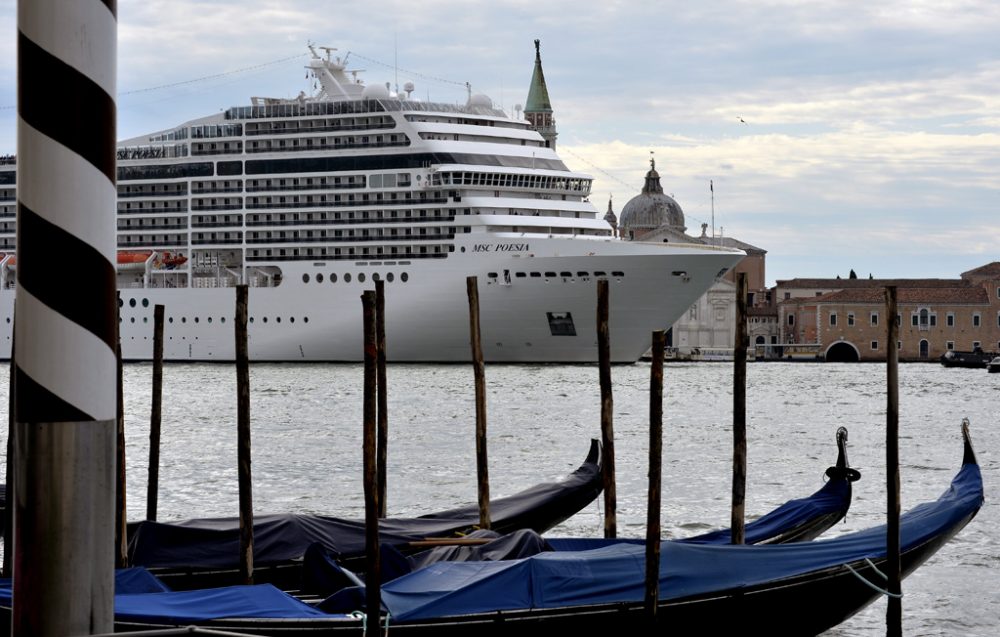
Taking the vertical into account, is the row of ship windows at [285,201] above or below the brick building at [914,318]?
above

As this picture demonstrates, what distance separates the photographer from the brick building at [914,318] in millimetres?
83375

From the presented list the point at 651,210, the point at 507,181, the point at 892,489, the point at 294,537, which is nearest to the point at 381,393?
the point at 294,537

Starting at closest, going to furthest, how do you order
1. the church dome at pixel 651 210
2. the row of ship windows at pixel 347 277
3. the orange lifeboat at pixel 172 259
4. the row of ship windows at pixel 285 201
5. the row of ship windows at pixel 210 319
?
1. the row of ship windows at pixel 347 277
2. the row of ship windows at pixel 285 201
3. the row of ship windows at pixel 210 319
4. the orange lifeboat at pixel 172 259
5. the church dome at pixel 651 210

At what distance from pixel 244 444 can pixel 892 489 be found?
4.95 metres

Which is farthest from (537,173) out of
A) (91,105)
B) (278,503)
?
(91,105)

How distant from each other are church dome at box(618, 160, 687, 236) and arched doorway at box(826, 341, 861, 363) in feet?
49.0

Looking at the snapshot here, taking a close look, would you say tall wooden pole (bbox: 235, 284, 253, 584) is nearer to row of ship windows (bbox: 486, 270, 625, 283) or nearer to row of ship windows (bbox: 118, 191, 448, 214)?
row of ship windows (bbox: 486, 270, 625, 283)

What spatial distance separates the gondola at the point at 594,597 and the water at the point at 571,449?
6.11 feet

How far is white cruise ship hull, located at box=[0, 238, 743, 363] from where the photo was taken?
45.4 meters

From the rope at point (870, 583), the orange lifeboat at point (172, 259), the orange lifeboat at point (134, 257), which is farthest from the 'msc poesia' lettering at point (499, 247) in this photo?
the rope at point (870, 583)

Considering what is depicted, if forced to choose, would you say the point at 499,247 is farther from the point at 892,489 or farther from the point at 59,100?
the point at 59,100

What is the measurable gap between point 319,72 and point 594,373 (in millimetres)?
15325

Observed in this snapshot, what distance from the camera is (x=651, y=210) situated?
316 feet

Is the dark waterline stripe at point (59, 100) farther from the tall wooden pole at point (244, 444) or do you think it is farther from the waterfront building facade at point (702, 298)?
the waterfront building facade at point (702, 298)
